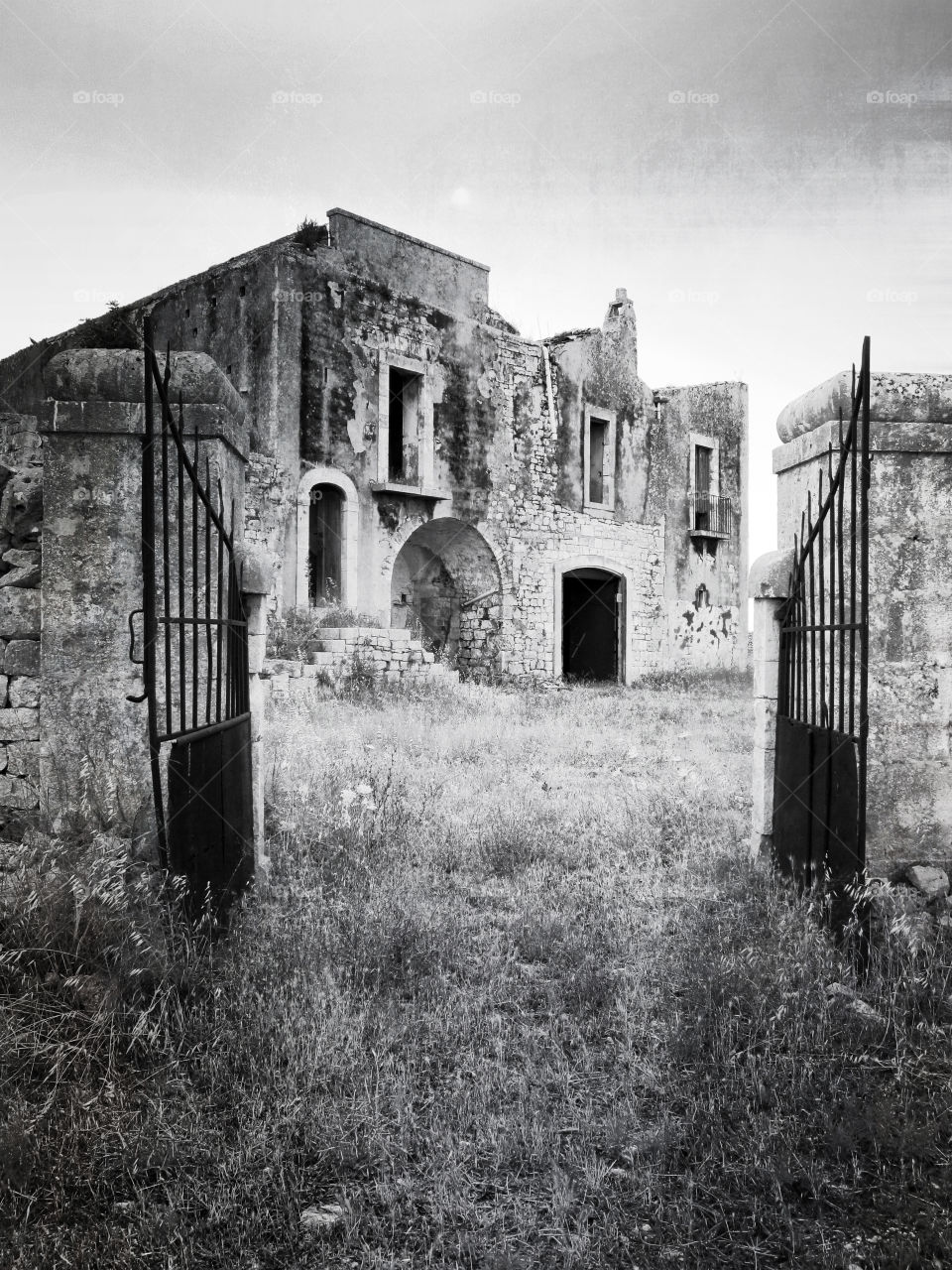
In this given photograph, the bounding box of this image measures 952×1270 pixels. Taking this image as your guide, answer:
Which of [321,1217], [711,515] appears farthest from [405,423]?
[321,1217]

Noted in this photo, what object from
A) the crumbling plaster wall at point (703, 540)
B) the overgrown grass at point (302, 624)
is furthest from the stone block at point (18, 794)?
the crumbling plaster wall at point (703, 540)

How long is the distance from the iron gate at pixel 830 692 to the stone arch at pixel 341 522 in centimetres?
914

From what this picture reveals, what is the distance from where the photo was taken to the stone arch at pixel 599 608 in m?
16.8

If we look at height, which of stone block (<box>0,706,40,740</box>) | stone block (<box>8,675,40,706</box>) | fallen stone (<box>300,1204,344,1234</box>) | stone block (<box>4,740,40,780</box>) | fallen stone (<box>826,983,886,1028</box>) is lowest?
fallen stone (<box>300,1204,344,1234</box>)

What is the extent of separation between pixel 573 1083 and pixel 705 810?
3336 mm

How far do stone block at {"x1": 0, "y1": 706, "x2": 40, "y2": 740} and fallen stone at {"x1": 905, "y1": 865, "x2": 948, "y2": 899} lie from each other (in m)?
3.81

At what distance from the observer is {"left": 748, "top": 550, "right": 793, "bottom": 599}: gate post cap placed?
14.3 feet

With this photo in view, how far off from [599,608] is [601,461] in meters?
2.84

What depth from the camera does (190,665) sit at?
12.5ft

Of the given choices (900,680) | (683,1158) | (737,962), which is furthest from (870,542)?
(683,1158)

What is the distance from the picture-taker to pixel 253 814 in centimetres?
442

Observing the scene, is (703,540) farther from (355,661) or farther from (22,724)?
(22,724)

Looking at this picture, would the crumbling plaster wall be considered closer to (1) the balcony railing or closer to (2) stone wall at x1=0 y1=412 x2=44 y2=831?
(1) the balcony railing

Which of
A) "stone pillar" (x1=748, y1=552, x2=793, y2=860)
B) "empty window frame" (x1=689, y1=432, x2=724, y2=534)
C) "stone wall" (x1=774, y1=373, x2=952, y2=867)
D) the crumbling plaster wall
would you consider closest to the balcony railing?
"empty window frame" (x1=689, y1=432, x2=724, y2=534)
